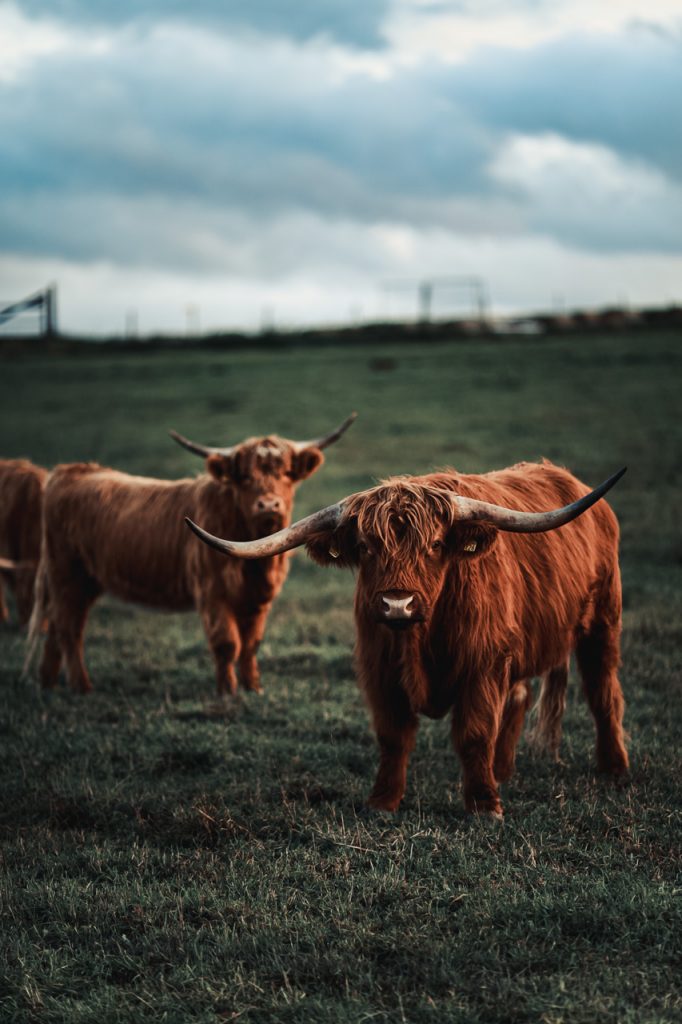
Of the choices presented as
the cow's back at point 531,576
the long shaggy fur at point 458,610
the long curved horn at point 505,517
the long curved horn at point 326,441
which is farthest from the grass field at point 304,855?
the long curved horn at point 326,441

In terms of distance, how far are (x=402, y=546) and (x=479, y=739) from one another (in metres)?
0.93

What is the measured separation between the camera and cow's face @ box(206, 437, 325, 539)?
660 centimetres

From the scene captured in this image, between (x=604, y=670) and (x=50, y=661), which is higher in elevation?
(x=604, y=670)

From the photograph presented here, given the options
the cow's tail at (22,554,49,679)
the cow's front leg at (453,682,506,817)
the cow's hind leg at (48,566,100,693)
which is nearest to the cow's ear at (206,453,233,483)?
the cow's hind leg at (48,566,100,693)

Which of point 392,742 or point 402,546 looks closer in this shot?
point 402,546

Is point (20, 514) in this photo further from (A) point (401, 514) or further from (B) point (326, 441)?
(A) point (401, 514)

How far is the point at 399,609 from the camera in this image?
3.76 meters

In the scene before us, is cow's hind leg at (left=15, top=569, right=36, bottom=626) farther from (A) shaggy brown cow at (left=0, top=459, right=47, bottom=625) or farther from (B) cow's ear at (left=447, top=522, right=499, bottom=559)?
(B) cow's ear at (left=447, top=522, right=499, bottom=559)

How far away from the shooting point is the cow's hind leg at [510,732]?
192 inches

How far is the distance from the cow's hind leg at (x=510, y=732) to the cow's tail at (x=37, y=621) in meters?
3.88

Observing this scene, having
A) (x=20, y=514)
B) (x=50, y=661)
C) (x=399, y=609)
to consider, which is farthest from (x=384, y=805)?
(x=20, y=514)

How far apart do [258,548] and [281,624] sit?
4618 millimetres

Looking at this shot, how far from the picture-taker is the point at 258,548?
426cm

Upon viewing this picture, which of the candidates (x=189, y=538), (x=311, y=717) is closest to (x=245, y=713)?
(x=311, y=717)
